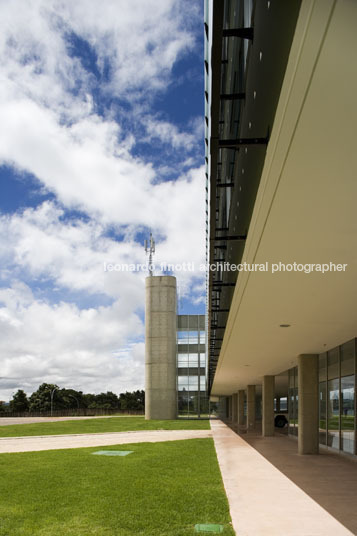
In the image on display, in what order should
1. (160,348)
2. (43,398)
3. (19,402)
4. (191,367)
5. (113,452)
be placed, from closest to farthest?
1. (113,452)
2. (160,348)
3. (191,367)
4. (19,402)
5. (43,398)

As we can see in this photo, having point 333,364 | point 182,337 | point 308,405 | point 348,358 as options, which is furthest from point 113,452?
point 182,337

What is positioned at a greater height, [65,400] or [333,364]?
[333,364]

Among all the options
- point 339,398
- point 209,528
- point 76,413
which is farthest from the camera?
point 76,413

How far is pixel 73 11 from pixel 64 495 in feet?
27.6

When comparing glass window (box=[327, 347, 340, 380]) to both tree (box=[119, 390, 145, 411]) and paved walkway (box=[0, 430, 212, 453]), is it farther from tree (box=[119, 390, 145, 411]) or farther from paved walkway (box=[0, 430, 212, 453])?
tree (box=[119, 390, 145, 411])

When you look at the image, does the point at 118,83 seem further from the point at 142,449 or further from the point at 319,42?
the point at 142,449

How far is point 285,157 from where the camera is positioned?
463 centimetres

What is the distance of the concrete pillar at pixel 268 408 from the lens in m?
29.3

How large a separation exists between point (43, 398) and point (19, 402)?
7.62 meters

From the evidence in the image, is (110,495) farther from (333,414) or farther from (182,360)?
(182,360)

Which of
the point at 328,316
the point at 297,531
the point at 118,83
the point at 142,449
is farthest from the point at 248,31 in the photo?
the point at 142,449

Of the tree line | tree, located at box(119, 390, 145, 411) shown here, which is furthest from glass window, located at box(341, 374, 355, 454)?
tree, located at box(119, 390, 145, 411)

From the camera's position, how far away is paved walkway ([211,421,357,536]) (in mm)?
7434

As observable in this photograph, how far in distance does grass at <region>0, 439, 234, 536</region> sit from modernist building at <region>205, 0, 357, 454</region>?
3793mm
